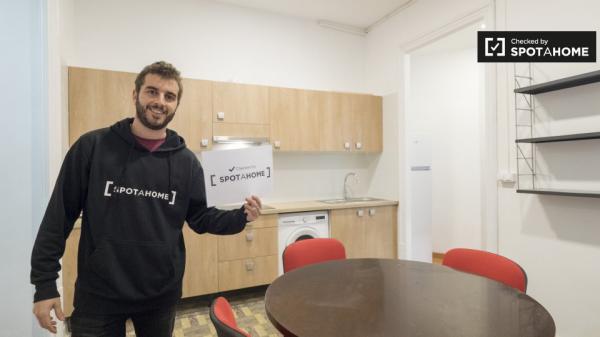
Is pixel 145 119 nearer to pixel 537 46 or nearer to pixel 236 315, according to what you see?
pixel 236 315

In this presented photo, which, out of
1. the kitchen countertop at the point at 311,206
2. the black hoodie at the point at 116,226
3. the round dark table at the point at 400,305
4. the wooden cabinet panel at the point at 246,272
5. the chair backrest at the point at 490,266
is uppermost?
the black hoodie at the point at 116,226

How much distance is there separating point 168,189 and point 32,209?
137 centimetres

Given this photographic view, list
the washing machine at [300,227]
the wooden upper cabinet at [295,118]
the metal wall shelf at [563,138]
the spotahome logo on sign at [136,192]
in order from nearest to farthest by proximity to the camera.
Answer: the spotahome logo on sign at [136,192] < the metal wall shelf at [563,138] < the washing machine at [300,227] < the wooden upper cabinet at [295,118]

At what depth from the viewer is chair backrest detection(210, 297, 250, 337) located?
2.86 feet

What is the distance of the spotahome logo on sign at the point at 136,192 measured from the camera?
116 cm

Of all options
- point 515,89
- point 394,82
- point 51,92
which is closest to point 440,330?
point 515,89

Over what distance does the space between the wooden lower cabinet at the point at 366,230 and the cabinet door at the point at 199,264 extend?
122 cm

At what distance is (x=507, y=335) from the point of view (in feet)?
3.01

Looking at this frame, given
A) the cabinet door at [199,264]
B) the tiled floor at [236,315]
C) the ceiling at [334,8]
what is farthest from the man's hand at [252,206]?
the ceiling at [334,8]

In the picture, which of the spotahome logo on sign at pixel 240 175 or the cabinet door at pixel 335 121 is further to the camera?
the cabinet door at pixel 335 121

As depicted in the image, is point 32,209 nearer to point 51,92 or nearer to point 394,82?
point 51,92

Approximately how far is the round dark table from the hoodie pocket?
413mm

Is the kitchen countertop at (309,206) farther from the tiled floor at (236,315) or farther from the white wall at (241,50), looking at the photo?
the tiled floor at (236,315)

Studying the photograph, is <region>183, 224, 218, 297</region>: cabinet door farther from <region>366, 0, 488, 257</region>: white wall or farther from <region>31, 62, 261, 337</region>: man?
<region>366, 0, 488, 257</region>: white wall
